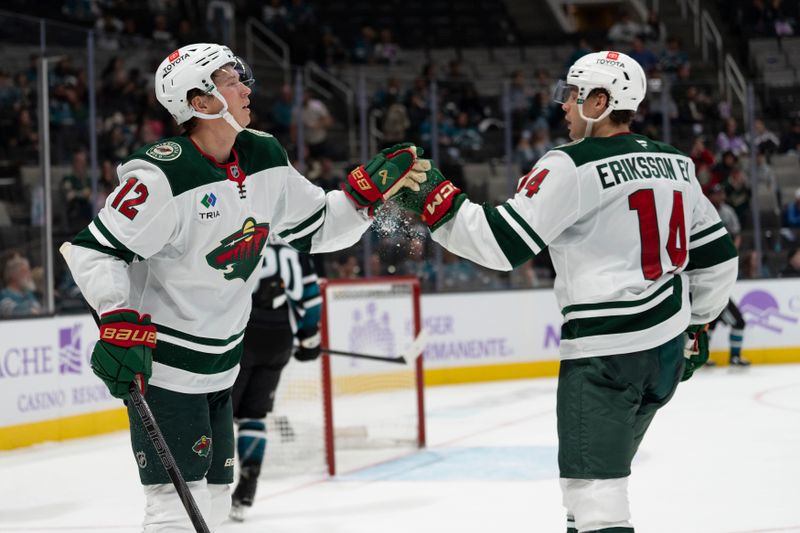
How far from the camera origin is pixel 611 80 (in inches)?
115

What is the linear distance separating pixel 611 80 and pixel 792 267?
760 centimetres

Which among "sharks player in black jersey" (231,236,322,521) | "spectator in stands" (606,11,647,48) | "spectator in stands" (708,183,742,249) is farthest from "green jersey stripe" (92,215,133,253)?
"spectator in stands" (606,11,647,48)

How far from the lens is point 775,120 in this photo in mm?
10391

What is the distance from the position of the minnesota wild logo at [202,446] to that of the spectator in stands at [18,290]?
4364 millimetres

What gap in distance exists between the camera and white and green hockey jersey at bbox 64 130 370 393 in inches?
105

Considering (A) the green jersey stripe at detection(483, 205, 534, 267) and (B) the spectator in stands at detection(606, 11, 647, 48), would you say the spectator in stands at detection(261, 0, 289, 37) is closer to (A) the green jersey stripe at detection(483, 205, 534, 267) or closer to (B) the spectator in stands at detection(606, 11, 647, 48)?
(B) the spectator in stands at detection(606, 11, 647, 48)

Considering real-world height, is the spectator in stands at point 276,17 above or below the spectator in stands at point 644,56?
above

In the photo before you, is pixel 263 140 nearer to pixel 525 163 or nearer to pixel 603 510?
pixel 603 510

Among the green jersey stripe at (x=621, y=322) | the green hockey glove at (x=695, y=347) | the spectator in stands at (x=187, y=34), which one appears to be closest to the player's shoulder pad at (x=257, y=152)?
the green jersey stripe at (x=621, y=322)

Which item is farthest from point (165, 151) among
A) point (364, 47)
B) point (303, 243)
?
point (364, 47)

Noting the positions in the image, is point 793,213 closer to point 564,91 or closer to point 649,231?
point 564,91

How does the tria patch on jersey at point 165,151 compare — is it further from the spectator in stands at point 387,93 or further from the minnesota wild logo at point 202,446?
the spectator in stands at point 387,93

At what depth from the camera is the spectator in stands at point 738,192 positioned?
10312 millimetres

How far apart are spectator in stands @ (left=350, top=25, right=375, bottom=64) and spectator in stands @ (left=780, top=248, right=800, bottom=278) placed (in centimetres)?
599
